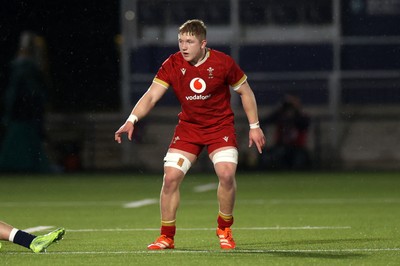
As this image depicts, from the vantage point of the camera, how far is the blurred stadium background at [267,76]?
25.3 m

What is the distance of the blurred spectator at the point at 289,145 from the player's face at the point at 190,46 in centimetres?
1328

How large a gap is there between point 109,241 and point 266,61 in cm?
1599

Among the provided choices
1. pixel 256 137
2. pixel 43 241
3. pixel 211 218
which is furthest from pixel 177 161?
pixel 211 218

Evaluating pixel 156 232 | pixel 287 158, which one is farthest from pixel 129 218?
pixel 287 158

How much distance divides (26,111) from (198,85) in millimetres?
12174

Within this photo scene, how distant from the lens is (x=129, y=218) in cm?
1464

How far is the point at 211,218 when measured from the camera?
1449cm

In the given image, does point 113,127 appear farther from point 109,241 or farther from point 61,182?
point 109,241

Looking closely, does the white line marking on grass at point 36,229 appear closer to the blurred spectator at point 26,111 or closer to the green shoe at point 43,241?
the green shoe at point 43,241

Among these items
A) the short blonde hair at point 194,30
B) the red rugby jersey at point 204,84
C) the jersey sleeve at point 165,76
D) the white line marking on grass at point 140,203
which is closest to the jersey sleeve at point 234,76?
the red rugby jersey at point 204,84

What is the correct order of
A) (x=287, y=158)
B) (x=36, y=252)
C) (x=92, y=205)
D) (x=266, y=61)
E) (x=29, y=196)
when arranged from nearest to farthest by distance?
(x=36, y=252) → (x=92, y=205) → (x=29, y=196) → (x=287, y=158) → (x=266, y=61)

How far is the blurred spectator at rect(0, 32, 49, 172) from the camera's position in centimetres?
2236

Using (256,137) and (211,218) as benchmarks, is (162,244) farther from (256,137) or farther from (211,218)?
(211,218)

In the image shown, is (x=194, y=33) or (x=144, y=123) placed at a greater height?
(x=194, y=33)
